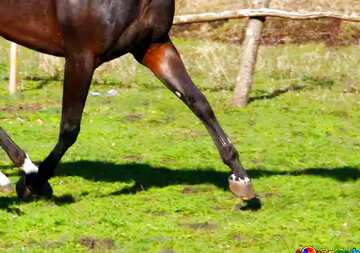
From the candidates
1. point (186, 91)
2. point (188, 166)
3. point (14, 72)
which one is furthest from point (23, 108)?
point (186, 91)

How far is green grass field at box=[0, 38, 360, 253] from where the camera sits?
6.36m

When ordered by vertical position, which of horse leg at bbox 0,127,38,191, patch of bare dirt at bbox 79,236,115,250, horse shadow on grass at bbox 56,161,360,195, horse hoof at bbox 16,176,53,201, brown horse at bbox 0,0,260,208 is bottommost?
horse shadow on grass at bbox 56,161,360,195

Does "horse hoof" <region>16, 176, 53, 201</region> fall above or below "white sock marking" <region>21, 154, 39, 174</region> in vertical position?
below

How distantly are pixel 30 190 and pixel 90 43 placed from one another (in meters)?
1.21

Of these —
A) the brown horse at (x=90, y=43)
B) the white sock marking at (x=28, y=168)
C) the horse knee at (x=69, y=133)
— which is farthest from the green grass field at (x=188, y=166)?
the horse knee at (x=69, y=133)

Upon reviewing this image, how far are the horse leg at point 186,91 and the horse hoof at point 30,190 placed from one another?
1177 mm

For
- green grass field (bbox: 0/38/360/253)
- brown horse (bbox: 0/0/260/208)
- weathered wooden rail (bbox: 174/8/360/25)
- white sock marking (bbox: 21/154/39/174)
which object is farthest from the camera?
weathered wooden rail (bbox: 174/8/360/25)

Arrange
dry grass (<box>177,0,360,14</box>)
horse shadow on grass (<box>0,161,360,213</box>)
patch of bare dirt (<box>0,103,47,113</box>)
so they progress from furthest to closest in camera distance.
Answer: dry grass (<box>177,0,360,14</box>) < patch of bare dirt (<box>0,103,47,113</box>) < horse shadow on grass (<box>0,161,360,213</box>)

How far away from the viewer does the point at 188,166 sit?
887 centimetres

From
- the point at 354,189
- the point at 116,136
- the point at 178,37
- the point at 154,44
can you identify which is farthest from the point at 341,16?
the point at 178,37

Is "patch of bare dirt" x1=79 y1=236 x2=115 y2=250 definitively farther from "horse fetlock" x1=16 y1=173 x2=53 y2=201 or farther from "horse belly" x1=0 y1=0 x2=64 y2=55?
"horse belly" x1=0 y1=0 x2=64 y2=55

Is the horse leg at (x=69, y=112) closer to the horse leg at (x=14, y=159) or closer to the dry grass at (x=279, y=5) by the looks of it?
the horse leg at (x=14, y=159)

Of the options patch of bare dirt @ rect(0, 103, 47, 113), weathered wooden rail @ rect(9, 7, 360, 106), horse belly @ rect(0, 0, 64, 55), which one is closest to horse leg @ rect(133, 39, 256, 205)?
horse belly @ rect(0, 0, 64, 55)

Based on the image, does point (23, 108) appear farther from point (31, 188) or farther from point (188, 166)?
point (31, 188)
